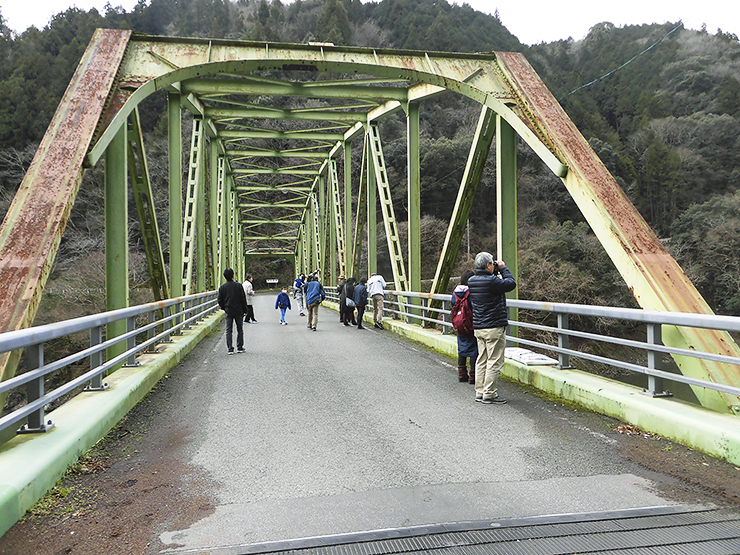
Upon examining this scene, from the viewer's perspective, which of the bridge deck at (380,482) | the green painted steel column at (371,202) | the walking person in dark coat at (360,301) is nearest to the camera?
the bridge deck at (380,482)

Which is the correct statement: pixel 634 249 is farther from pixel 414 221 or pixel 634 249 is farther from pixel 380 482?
pixel 414 221

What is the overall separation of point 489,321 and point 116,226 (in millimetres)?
5267

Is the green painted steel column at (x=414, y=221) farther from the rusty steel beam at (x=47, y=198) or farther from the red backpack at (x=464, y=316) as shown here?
the rusty steel beam at (x=47, y=198)

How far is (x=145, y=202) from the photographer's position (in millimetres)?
Answer: 9281

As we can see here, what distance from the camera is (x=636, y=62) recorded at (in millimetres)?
57812

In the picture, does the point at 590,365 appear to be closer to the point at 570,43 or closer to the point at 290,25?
the point at 570,43

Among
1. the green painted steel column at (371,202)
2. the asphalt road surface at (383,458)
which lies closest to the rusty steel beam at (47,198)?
the asphalt road surface at (383,458)

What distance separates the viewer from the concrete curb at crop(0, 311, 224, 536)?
308cm

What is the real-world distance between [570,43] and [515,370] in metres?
72.1

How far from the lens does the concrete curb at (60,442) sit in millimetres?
3082

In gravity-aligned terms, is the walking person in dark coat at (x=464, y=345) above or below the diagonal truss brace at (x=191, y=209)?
below

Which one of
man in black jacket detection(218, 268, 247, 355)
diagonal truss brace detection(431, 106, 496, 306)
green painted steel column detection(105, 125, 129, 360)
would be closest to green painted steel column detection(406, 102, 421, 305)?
diagonal truss brace detection(431, 106, 496, 306)

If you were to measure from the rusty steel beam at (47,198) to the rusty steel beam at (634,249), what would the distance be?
533 cm

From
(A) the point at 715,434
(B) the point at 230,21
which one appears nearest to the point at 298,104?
(B) the point at 230,21
